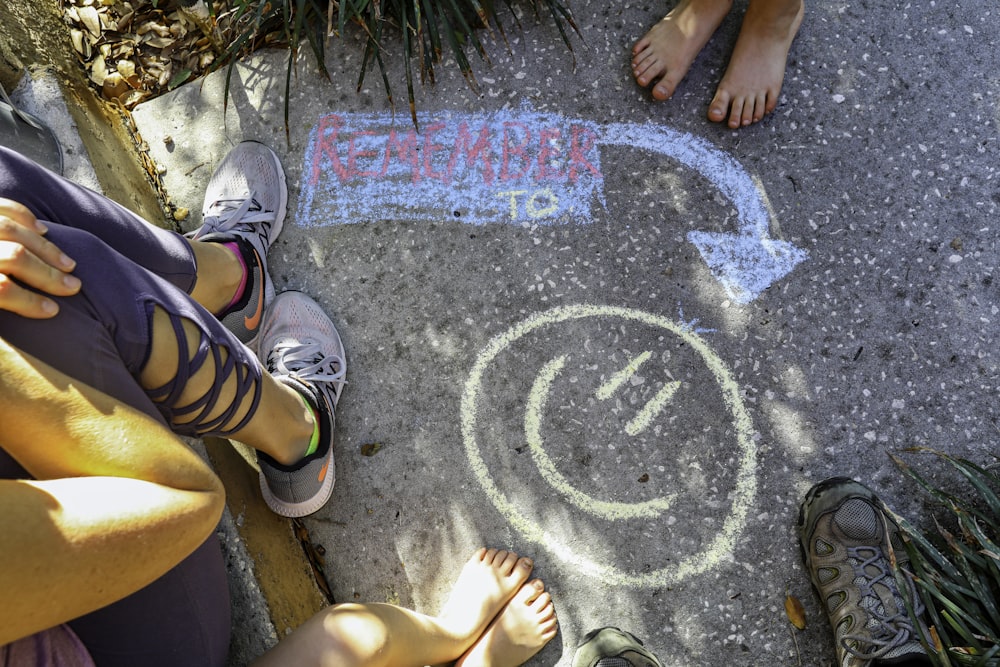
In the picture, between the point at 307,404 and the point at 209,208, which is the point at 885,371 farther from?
the point at 209,208

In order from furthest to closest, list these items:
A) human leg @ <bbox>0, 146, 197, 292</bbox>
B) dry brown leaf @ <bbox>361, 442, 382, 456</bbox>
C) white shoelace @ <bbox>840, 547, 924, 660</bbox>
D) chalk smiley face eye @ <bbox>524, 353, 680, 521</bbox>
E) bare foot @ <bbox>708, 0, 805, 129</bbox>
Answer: bare foot @ <bbox>708, 0, 805, 129</bbox> < dry brown leaf @ <bbox>361, 442, 382, 456</bbox> < chalk smiley face eye @ <bbox>524, 353, 680, 521</bbox> < white shoelace @ <bbox>840, 547, 924, 660</bbox> < human leg @ <bbox>0, 146, 197, 292</bbox>

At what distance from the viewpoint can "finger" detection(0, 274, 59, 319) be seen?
4.05 feet

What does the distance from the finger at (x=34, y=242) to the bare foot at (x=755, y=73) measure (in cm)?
196

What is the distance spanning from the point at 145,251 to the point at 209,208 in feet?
2.48

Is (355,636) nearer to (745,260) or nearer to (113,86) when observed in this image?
(745,260)

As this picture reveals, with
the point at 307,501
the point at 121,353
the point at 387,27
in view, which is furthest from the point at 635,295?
the point at 121,353

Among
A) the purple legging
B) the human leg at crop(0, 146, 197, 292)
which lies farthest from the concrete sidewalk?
the purple legging

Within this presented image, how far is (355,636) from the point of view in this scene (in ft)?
5.62

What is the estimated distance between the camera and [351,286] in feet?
7.76

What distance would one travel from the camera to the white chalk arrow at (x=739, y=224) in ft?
7.47

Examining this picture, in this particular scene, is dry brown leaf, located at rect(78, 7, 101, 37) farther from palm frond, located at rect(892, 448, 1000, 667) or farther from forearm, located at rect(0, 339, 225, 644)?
palm frond, located at rect(892, 448, 1000, 667)

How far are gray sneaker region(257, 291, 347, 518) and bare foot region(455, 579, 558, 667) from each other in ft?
2.09

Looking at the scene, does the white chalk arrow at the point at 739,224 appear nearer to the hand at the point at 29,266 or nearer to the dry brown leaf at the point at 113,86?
the hand at the point at 29,266

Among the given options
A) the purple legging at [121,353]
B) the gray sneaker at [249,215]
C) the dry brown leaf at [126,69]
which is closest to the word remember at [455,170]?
the gray sneaker at [249,215]
